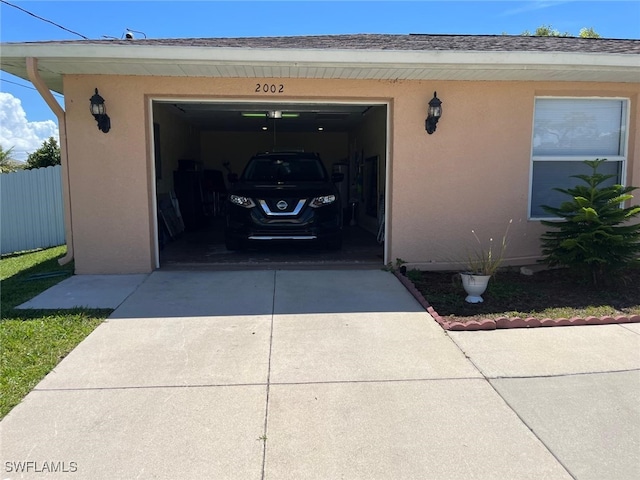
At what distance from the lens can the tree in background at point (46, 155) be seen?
18.0 meters

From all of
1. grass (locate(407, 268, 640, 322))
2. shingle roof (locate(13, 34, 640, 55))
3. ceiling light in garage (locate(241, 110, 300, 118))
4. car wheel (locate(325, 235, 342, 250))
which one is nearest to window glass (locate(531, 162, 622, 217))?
grass (locate(407, 268, 640, 322))

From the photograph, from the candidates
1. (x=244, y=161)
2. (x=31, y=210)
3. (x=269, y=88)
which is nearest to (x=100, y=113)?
(x=269, y=88)

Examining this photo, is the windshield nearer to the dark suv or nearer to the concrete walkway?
the dark suv

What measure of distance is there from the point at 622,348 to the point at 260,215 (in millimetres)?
Result: 5366

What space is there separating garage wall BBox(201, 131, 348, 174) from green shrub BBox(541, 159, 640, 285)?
1092 cm

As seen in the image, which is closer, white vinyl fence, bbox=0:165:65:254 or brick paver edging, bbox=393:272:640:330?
brick paver edging, bbox=393:272:640:330

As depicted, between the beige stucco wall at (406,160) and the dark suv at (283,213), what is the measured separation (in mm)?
1251

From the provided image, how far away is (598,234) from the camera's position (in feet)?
19.8

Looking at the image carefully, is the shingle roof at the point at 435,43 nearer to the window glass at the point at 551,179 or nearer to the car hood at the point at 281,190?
the window glass at the point at 551,179

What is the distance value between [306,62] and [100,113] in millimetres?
2982

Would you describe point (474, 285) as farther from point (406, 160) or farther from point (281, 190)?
point (281, 190)

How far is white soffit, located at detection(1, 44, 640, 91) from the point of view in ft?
19.1

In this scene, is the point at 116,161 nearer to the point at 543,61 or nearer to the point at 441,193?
the point at 441,193

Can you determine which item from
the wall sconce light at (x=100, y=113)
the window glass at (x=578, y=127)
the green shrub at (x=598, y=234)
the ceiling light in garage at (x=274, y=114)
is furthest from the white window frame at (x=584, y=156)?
the wall sconce light at (x=100, y=113)
